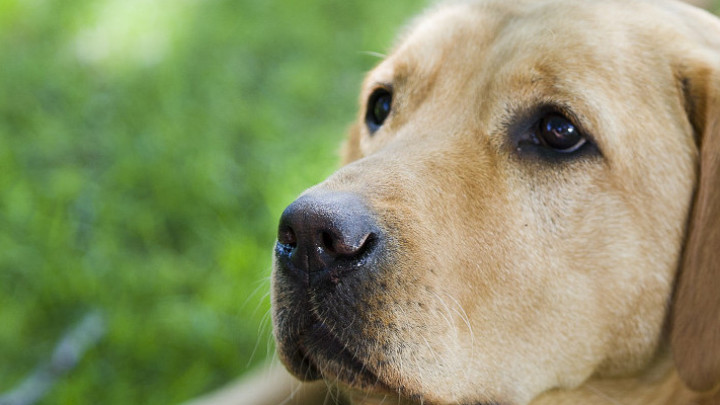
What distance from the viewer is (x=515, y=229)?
292cm

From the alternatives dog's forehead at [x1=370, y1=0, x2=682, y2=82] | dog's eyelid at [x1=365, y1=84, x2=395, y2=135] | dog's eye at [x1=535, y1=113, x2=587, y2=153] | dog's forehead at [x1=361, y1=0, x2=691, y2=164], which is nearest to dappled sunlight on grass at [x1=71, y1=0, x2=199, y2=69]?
dog's eyelid at [x1=365, y1=84, x2=395, y2=135]

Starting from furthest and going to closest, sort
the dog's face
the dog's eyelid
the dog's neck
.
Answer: the dog's eyelid
the dog's neck
the dog's face

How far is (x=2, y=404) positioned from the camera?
13.1ft

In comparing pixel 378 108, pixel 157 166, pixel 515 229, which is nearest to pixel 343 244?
pixel 515 229

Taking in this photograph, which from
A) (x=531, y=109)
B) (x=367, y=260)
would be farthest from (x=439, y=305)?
(x=531, y=109)

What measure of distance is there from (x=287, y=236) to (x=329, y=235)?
0.64ft

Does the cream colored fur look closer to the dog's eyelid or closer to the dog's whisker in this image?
the dog's whisker

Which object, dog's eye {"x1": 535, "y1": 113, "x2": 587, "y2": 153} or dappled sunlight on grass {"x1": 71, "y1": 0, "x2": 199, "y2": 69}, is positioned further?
dappled sunlight on grass {"x1": 71, "y1": 0, "x2": 199, "y2": 69}

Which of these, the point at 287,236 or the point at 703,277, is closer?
the point at 287,236

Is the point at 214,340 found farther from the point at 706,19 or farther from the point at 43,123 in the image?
the point at 706,19

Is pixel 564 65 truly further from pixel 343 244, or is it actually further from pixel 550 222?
pixel 343 244

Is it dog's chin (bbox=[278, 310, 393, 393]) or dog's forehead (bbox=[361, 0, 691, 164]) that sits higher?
dog's forehead (bbox=[361, 0, 691, 164])

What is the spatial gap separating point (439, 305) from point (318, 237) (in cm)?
48

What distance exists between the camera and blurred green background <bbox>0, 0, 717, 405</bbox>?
4.55 meters
